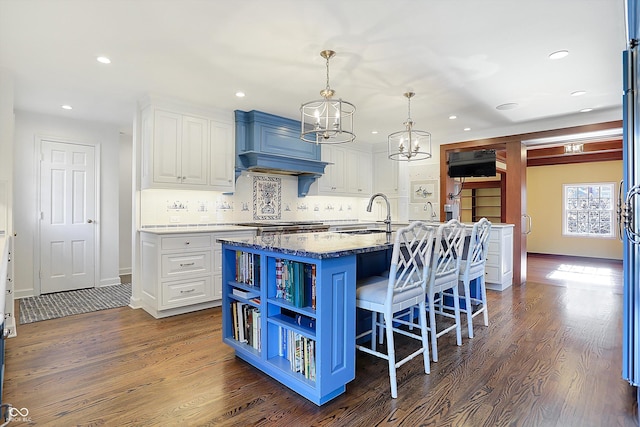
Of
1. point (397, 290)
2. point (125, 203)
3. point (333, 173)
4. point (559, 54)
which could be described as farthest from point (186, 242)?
point (559, 54)

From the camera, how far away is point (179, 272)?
11.8 feet

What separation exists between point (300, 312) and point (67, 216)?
4.35 meters

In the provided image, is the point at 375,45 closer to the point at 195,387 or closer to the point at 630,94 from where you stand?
the point at 630,94

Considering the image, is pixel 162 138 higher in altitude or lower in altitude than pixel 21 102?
lower

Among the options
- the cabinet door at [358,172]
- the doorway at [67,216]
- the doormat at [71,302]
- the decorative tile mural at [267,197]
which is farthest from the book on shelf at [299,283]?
the cabinet door at [358,172]

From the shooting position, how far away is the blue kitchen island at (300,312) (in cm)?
189

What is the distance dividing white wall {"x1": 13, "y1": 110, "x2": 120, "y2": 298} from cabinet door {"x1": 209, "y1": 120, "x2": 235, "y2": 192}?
6.08ft

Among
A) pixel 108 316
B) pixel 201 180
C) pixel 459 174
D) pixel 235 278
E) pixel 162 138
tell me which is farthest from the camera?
pixel 459 174

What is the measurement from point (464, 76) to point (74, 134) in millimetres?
4988

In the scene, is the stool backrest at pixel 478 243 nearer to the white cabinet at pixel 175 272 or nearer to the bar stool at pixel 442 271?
the bar stool at pixel 442 271

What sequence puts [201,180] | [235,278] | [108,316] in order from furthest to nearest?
[201,180], [108,316], [235,278]

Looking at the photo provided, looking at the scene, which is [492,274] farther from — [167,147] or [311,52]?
[167,147]

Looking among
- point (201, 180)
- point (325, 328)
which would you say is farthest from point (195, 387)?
point (201, 180)

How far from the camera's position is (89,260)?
192 inches
